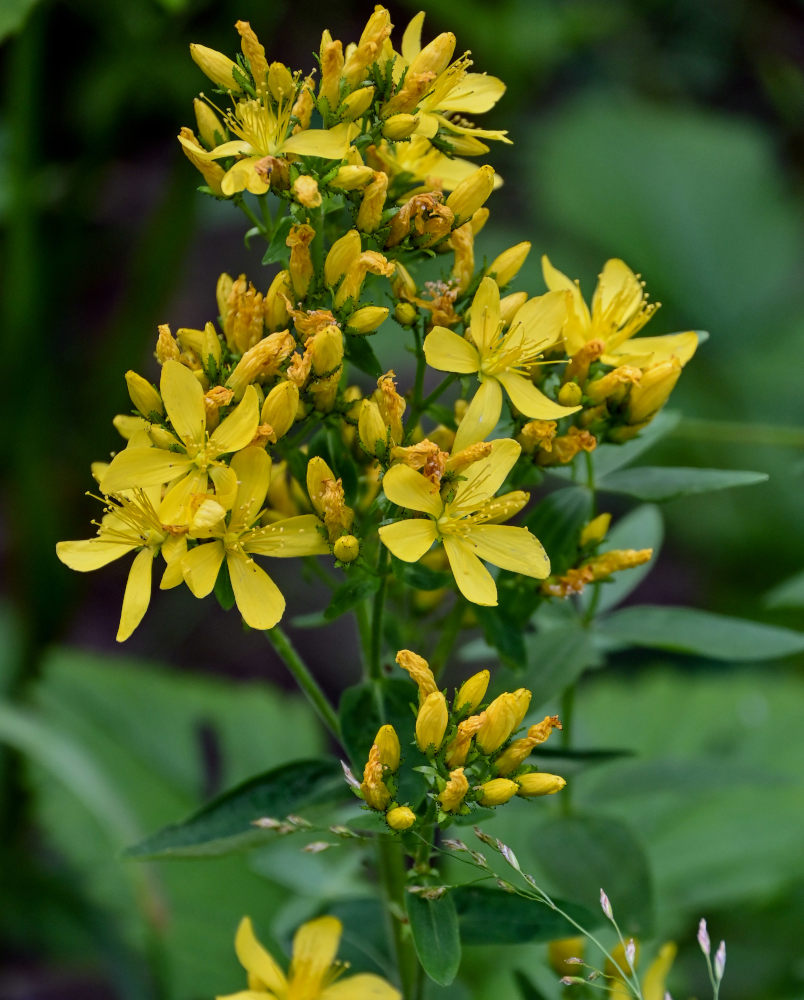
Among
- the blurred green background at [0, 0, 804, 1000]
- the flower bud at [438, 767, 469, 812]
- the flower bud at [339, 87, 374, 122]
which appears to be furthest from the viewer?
the blurred green background at [0, 0, 804, 1000]

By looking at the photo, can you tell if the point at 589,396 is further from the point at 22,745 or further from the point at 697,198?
the point at 697,198

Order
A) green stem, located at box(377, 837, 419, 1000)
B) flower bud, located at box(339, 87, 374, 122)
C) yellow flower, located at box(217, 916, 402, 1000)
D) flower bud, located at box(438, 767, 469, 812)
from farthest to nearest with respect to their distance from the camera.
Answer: green stem, located at box(377, 837, 419, 1000), yellow flower, located at box(217, 916, 402, 1000), flower bud, located at box(339, 87, 374, 122), flower bud, located at box(438, 767, 469, 812)

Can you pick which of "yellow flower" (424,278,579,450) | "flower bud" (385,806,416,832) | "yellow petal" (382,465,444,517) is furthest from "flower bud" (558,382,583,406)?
"flower bud" (385,806,416,832)

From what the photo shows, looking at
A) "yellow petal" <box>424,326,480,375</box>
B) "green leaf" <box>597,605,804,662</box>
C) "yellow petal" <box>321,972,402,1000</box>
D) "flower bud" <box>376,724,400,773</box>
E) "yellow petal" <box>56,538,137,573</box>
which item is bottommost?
"yellow petal" <box>321,972,402,1000</box>

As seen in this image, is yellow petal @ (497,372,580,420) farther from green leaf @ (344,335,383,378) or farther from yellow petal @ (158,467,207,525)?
yellow petal @ (158,467,207,525)

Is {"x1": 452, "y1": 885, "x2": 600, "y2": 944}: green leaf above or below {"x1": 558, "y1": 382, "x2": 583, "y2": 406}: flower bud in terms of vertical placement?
below

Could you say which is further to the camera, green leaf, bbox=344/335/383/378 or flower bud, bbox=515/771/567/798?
green leaf, bbox=344/335/383/378
